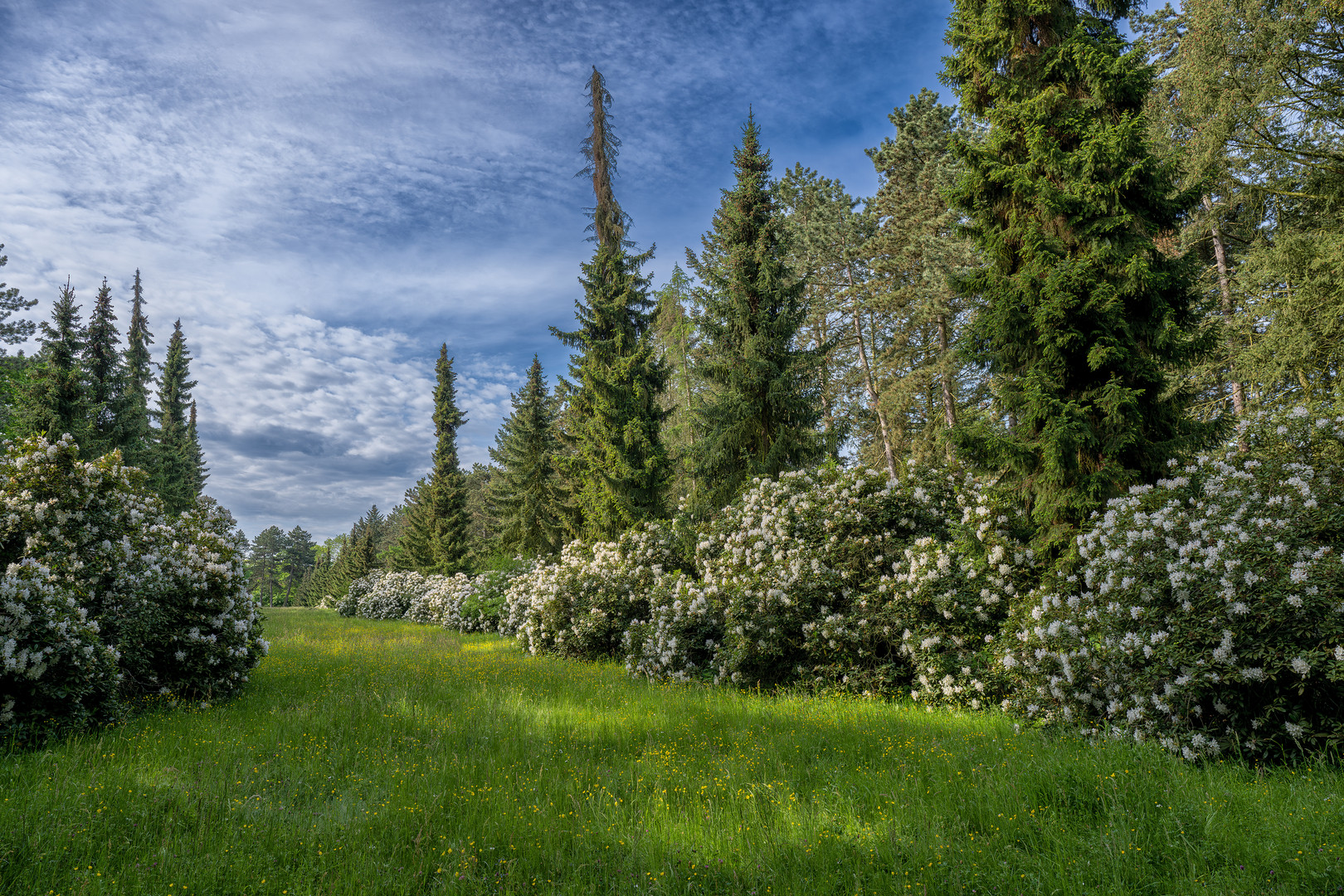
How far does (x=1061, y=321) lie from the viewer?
25.2 ft

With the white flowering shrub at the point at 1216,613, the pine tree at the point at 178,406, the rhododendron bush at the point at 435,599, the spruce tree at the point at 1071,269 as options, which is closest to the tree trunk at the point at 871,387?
the rhododendron bush at the point at 435,599

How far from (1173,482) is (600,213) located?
20.4m

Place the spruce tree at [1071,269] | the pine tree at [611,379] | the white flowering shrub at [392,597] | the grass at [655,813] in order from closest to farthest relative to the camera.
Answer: the grass at [655,813]
the spruce tree at [1071,269]
the pine tree at [611,379]
the white flowering shrub at [392,597]

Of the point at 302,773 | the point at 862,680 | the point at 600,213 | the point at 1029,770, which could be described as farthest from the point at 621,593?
the point at 600,213

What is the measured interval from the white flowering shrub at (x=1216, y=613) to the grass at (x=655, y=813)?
497 mm

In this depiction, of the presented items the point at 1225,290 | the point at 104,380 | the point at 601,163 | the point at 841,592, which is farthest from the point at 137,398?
the point at 1225,290

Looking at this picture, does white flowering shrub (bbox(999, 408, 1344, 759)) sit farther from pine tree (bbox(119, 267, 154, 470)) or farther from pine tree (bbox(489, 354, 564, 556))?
pine tree (bbox(489, 354, 564, 556))

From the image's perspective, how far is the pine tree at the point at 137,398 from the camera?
26203 millimetres

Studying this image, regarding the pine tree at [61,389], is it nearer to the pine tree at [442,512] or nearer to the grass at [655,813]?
the pine tree at [442,512]

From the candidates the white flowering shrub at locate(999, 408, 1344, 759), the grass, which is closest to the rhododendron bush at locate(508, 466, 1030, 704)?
the white flowering shrub at locate(999, 408, 1344, 759)

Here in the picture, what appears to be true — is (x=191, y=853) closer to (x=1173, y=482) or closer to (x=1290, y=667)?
(x=1290, y=667)

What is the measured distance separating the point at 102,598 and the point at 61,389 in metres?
22.9

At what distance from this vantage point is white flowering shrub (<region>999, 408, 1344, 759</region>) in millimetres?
4527

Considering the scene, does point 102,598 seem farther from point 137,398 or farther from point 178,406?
point 178,406
